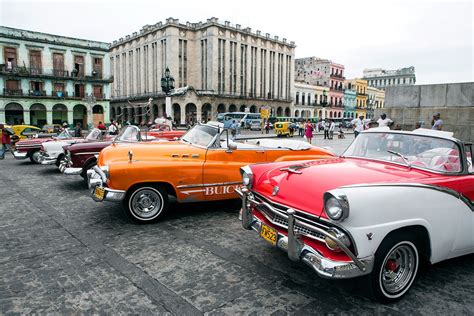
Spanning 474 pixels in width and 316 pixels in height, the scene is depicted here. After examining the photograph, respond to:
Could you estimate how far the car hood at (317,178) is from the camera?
3062mm

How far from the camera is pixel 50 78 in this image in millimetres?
40094

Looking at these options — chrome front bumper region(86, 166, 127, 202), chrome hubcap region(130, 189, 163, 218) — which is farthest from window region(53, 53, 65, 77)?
chrome hubcap region(130, 189, 163, 218)

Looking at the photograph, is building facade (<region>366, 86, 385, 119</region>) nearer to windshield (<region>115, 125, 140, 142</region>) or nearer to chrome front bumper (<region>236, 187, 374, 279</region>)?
windshield (<region>115, 125, 140, 142</region>)

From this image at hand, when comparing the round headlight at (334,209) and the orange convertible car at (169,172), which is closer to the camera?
the round headlight at (334,209)

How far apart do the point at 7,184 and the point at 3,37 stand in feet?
120

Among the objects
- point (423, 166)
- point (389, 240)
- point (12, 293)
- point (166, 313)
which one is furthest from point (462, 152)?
point (12, 293)

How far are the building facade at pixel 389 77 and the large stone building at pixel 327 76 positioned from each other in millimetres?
36213

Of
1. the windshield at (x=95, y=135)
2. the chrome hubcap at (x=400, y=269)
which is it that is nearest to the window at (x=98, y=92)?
the windshield at (x=95, y=135)

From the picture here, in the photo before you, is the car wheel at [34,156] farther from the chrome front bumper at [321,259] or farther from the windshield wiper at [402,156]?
the windshield wiper at [402,156]

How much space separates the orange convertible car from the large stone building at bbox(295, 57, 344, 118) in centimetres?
7429

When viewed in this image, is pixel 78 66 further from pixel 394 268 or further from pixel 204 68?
pixel 394 268

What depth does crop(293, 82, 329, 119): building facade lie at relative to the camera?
7019cm

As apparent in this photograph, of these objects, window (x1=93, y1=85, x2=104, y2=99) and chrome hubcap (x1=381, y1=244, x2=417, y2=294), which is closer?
chrome hubcap (x1=381, y1=244, x2=417, y2=294)

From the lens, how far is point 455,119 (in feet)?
38.6
